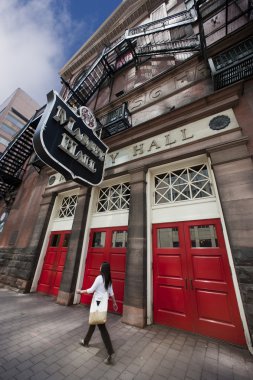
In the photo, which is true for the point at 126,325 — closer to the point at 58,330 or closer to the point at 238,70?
the point at 58,330

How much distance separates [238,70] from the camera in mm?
5566

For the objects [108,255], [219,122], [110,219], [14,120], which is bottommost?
[108,255]

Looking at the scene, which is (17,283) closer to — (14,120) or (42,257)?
(42,257)

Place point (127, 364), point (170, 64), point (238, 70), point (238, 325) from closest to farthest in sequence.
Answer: point (127, 364)
point (238, 325)
point (238, 70)
point (170, 64)

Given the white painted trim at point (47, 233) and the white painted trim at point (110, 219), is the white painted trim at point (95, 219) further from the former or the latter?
the white painted trim at point (47, 233)

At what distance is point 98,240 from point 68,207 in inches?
113

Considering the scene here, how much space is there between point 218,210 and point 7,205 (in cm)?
1376

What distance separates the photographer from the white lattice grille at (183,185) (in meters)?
5.37

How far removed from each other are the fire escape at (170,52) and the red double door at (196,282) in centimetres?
513

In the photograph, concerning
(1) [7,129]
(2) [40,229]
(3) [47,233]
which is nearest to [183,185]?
(3) [47,233]

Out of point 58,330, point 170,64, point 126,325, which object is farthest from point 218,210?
point 170,64

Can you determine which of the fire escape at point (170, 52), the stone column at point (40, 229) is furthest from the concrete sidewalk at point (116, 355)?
the fire escape at point (170, 52)

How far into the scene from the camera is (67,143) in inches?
212

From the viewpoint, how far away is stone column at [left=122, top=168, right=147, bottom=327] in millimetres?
4609
